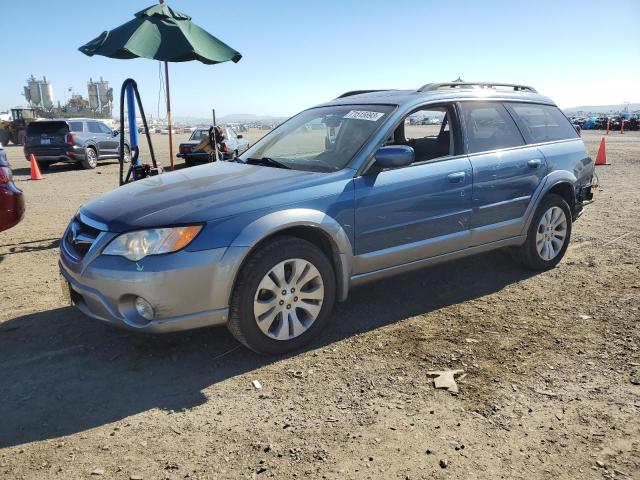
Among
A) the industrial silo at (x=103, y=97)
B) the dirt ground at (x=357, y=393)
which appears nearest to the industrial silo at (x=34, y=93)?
the industrial silo at (x=103, y=97)

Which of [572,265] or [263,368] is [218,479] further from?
→ [572,265]

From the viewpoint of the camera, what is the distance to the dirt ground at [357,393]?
2434 mm

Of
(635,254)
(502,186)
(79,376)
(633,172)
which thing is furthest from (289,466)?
(633,172)

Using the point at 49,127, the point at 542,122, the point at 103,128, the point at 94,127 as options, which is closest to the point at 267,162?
the point at 542,122

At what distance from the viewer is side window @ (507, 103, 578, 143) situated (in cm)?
492

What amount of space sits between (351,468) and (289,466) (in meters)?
0.28

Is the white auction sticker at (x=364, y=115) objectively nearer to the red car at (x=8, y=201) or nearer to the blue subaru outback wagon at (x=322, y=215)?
the blue subaru outback wagon at (x=322, y=215)

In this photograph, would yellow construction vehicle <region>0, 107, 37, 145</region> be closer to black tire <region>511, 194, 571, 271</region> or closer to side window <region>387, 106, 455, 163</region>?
side window <region>387, 106, 455, 163</region>

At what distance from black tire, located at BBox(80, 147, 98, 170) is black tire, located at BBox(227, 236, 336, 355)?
14.8m

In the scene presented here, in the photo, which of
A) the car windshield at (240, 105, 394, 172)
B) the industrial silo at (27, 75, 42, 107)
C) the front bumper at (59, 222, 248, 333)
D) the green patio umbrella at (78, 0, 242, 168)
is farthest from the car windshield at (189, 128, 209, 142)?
the industrial silo at (27, 75, 42, 107)

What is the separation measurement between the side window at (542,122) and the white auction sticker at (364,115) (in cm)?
156

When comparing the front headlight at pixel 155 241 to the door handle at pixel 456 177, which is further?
the door handle at pixel 456 177

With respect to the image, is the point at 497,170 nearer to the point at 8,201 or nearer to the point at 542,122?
the point at 542,122

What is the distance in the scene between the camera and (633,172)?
42.6 feet
